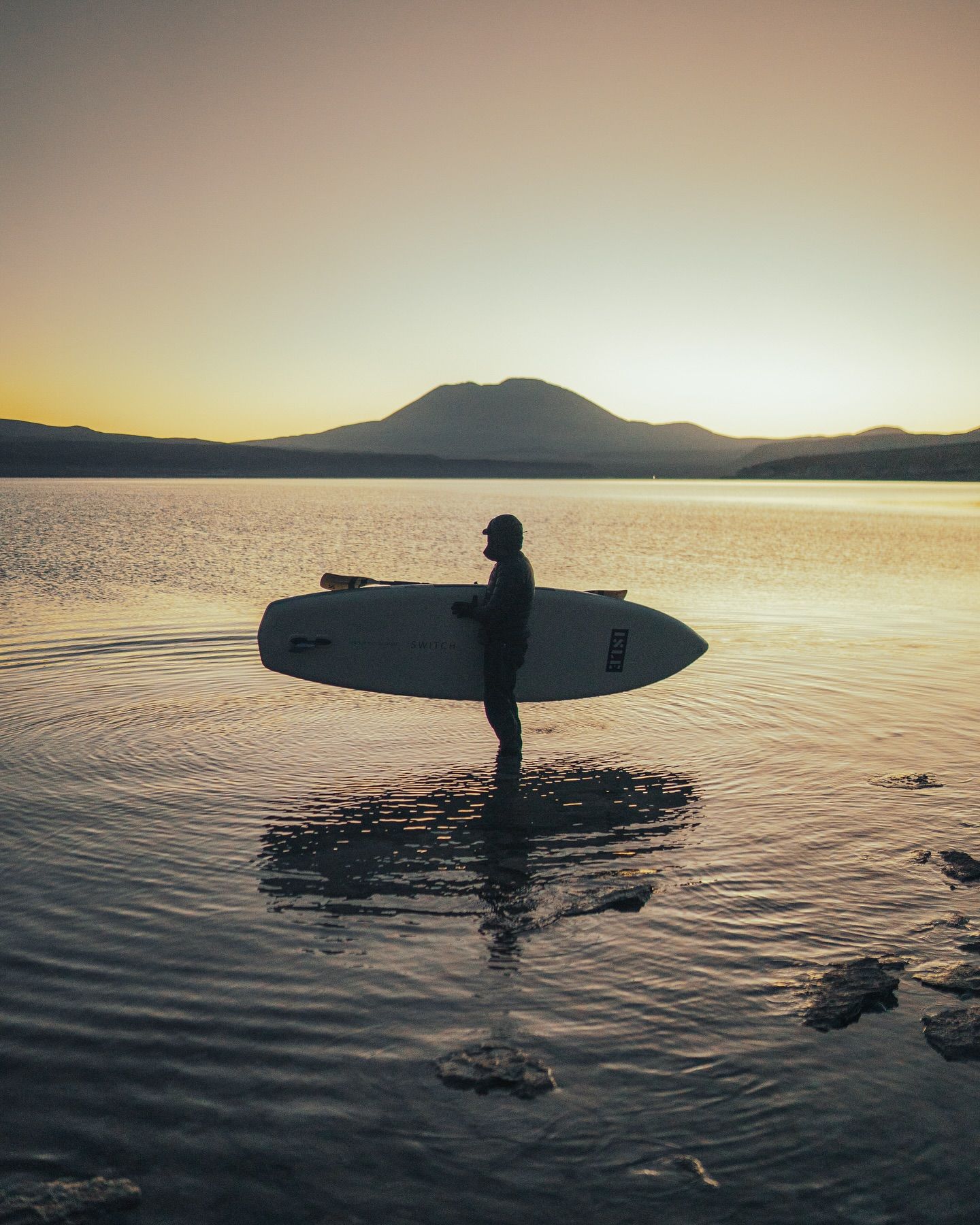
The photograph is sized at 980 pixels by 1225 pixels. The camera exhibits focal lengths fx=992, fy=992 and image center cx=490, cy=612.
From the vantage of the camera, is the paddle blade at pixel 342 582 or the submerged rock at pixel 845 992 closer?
the submerged rock at pixel 845 992

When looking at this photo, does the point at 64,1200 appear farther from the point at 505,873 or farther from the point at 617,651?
the point at 617,651

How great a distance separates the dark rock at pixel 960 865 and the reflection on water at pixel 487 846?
2005mm

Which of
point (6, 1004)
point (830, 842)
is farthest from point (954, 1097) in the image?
point (6, 1004)

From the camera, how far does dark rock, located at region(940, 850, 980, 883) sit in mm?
7199

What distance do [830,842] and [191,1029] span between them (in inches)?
203

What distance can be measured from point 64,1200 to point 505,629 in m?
7.01

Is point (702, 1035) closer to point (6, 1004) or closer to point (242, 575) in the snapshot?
point (6, 1004)

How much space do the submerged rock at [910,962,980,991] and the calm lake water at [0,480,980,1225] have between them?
0.44 ft

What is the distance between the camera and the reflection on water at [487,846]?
6.73 meters

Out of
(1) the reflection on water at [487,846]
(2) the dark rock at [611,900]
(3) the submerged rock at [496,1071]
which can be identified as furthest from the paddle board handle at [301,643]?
(3) the submerged rock at [496,1071]

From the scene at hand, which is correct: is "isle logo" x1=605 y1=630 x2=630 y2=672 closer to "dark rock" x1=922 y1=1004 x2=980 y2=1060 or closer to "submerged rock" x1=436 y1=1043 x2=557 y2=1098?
"dark rock" x1=922 y1=1004 x2=980 y2=1060

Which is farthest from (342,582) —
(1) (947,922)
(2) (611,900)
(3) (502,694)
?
(1) (947,922)

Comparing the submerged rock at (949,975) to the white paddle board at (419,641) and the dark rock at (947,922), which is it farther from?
the white paddle board at (419,641)

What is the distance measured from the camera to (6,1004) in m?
5.29
